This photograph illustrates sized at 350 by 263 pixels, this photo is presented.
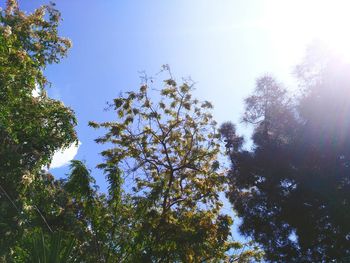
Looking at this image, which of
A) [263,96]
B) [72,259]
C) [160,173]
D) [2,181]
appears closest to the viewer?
[72,259]

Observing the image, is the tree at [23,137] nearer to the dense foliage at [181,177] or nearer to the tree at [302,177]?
the dense foliage at [181,177]

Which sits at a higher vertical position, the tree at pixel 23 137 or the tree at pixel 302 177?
the tree at pixel 302 177

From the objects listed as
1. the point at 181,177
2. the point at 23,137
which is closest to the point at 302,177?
the point at 181,177

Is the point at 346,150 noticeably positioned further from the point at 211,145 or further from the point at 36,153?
the point at 36,153

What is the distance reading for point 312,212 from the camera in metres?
13.4

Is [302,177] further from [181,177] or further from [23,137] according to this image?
[23,137]

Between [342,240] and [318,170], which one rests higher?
[318,170]

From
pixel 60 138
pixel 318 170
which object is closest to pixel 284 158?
pixel 318 170

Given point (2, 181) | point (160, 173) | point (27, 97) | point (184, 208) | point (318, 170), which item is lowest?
point (2, 181)

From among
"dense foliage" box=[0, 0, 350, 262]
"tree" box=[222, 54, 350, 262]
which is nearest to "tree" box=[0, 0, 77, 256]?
"dense foliage" box=[0, 0, 350, 262]

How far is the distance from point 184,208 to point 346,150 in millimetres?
5316

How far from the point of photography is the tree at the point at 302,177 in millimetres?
13117

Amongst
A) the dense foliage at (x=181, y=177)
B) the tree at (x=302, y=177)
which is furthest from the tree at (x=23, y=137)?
the tree at (x=302, y=177)

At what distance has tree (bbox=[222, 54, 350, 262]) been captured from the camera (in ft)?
43.0
